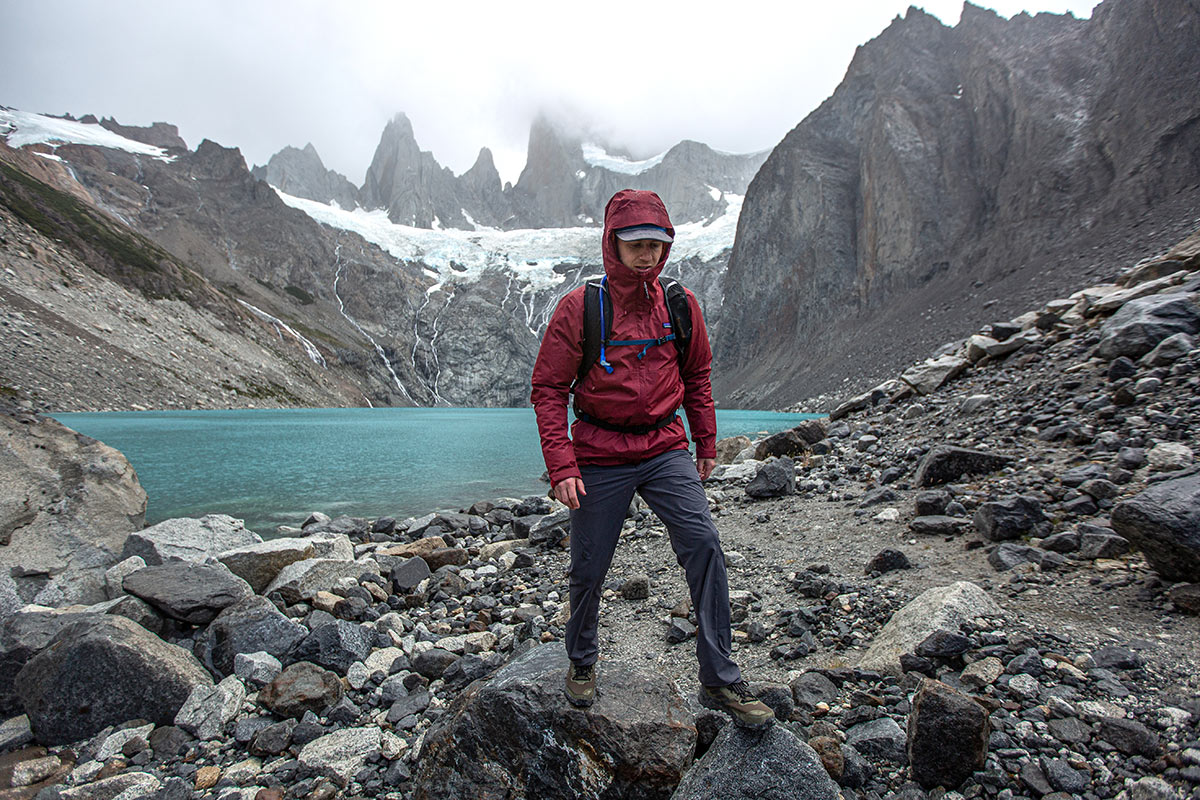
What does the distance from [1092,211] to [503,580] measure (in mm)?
63646

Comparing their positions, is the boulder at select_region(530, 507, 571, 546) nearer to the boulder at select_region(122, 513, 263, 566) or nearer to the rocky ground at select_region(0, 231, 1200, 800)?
the rocky ground at select_region(0, 231, 1200, 800)

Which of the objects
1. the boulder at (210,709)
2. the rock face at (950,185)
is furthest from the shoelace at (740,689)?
the rock face at (950,185)

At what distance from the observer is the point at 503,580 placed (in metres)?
7.48

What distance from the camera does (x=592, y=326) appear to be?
3291mm

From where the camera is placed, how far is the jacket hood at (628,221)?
3.23 meters

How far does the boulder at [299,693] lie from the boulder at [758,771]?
116 inches

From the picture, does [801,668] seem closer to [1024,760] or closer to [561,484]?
[1024,760]

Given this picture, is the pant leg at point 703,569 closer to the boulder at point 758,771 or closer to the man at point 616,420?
the man at point 616,420

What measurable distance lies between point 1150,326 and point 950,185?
239 ft

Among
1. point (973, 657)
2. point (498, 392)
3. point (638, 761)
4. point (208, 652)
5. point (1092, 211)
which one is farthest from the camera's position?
point (498, 392)

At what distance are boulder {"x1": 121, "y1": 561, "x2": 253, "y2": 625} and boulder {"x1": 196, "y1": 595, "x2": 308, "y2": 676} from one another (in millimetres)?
291

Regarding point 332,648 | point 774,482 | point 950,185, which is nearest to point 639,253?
point 332,648

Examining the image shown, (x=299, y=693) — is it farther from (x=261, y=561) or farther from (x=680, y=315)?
(x=680, y=315)

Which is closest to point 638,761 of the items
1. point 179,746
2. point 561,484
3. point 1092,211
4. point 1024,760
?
point 561,484
